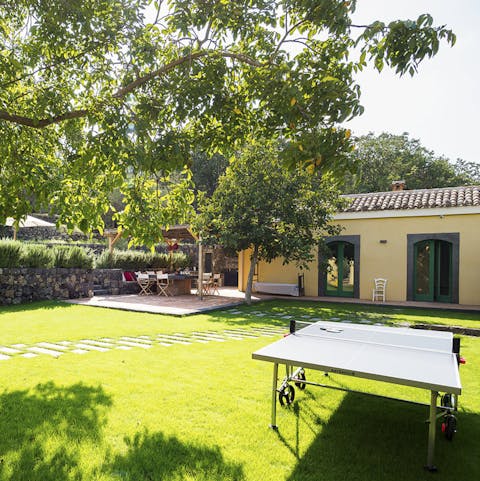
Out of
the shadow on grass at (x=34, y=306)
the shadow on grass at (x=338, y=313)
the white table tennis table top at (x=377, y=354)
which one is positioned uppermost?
the white table tennis table top at (x=377, y=354)

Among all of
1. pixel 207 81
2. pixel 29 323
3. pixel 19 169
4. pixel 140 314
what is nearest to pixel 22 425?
pixel 19 169

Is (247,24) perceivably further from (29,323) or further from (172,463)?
(29,323)

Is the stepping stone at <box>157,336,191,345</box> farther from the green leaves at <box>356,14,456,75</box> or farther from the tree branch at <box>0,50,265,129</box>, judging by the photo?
the green leaves at <box>356,14,456,75</box>

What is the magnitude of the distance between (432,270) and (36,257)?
1383 cm

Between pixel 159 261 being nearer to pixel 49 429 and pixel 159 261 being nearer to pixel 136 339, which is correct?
pixel 136 339

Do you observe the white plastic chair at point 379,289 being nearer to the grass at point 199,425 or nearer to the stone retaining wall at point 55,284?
the grass at point 199,425

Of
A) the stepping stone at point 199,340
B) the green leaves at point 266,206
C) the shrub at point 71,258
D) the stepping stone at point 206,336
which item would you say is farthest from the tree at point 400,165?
the stepping stone at point 199,340

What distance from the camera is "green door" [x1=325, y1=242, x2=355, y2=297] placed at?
51.4 feet

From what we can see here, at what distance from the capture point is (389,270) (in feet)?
48.5

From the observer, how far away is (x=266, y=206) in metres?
12.7

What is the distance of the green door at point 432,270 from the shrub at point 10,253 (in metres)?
13.7

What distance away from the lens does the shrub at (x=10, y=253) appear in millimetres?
11914

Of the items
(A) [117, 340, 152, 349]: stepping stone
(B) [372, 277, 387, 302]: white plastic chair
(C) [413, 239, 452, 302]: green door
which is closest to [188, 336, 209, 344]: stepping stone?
(A) [117, 340, 152, 349]: stepping stone

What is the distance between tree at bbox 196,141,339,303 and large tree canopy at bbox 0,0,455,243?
23.5 ft
